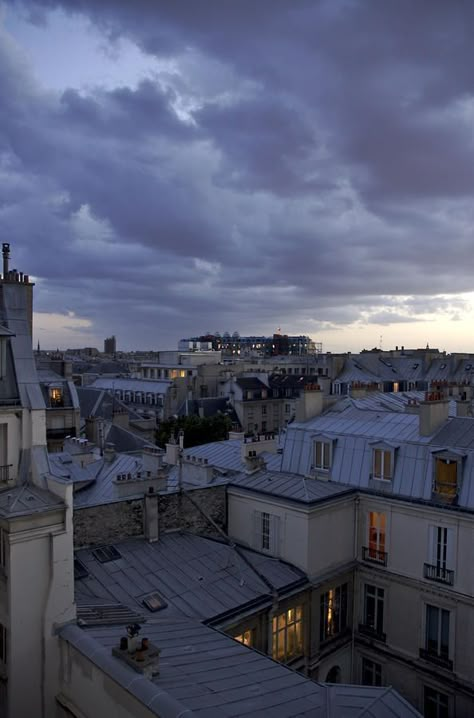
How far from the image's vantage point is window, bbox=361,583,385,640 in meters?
19.7

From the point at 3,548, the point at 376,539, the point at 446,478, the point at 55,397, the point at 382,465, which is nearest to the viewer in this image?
the point at 3,548

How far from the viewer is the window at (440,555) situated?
1788 cm

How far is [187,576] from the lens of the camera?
1653 centimetres

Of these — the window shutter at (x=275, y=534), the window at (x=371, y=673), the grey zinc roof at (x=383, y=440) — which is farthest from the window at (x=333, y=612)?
the grey zinc roof at (x=383, y=440)

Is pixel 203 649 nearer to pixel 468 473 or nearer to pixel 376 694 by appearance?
pixel 376 694

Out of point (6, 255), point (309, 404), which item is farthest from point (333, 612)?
point (6, 255)

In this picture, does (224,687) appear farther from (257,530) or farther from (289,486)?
(289,486)

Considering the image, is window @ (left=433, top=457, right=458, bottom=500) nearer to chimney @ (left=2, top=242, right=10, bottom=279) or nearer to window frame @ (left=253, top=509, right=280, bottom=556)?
window frame @ (left=253, top=509, right=280, bottom=556)

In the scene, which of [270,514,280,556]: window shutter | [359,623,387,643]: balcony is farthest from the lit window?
[359,623,387,643]: balcony

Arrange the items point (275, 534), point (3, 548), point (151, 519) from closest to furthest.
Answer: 1. point (3, 548)
2. point (151, 519)
3. point (275, 534)

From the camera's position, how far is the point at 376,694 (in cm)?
1074

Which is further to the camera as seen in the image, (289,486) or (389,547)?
(289,486)

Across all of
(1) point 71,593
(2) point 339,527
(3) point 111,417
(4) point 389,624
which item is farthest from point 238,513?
(3) point 111,417

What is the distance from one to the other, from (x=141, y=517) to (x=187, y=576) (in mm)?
2638
